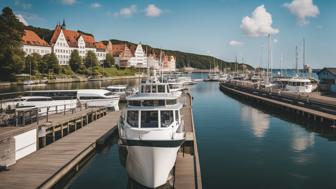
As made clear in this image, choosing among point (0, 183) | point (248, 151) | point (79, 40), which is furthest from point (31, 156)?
point (79, 40)

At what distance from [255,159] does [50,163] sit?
15975mm

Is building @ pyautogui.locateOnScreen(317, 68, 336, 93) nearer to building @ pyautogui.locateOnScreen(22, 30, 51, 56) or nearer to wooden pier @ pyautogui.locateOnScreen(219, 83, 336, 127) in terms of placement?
wooden pier @ pyautogui.locateOnScreen(219, 83, 336, 127)

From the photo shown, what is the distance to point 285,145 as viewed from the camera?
3108cm

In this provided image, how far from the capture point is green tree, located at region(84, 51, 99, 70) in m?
144

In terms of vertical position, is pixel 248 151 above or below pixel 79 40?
below

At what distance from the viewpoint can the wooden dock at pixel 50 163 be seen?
619 inches

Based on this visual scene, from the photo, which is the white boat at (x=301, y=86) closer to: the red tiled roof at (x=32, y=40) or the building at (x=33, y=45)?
the building at (x=33, y=45)

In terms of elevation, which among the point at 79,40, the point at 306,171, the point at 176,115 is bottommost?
the point at 306,171

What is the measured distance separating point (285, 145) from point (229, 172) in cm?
1098

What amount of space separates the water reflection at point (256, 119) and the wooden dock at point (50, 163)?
758 inches

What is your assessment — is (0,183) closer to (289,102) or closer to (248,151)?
(248,151)

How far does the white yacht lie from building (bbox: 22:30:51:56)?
120441 mm

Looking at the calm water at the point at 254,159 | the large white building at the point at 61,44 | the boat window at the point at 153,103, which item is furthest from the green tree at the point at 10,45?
the boat window at the point at 153,103

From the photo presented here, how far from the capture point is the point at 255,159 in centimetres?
2605
